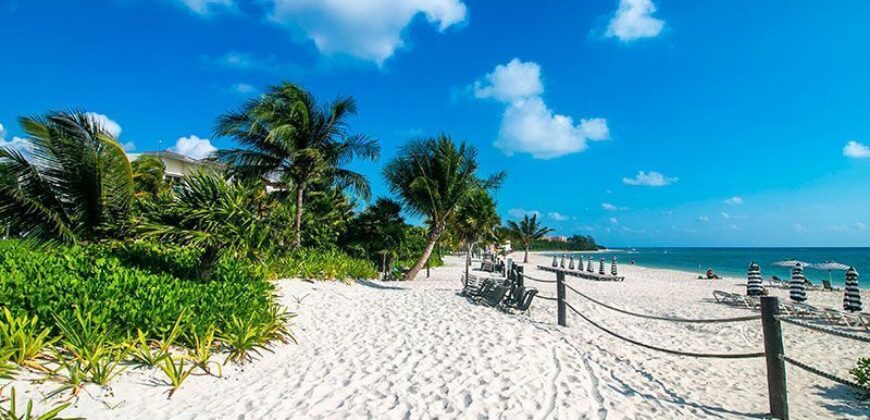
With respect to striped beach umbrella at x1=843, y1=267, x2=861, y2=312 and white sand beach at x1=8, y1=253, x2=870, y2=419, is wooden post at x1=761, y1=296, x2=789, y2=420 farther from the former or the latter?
striped beach umbrella at x1=843, y1=267, x2=861, y2=312

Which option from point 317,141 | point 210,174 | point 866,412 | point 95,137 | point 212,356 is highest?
point 317,141

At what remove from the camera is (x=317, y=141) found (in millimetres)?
15484

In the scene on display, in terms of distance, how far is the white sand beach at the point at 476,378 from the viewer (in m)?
3.81

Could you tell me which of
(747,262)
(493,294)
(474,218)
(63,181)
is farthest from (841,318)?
(747,262)

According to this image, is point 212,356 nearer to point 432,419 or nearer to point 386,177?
point 432,419

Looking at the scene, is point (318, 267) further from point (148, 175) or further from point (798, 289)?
point (798, 289)

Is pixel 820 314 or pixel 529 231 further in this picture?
pixel 529 231

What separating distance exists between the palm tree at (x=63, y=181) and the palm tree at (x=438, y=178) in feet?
27.3

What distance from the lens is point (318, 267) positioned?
12.4 m

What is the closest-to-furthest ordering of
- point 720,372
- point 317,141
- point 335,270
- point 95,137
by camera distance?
point 720,372
point 95,137
point 335,270
point 317,141

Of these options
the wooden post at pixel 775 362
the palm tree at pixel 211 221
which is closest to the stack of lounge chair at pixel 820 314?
the wooden post at pixel 775 362

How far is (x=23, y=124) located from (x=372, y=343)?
26.0 feet

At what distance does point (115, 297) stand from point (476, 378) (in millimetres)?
4333

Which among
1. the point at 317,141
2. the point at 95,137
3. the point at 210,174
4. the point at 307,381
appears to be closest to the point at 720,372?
the point at 307,381
